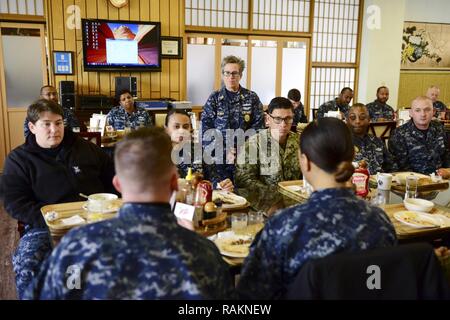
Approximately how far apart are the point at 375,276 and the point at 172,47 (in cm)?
575

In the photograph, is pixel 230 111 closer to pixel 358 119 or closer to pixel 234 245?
pixel 358 119

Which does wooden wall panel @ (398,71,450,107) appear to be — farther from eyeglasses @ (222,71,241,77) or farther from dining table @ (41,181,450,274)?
dining table @ (41,181,450,274)

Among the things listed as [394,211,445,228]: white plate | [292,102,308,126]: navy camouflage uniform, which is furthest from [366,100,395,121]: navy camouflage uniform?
[394,211,445,228]: white plate

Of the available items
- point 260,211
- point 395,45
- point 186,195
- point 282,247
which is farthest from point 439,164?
point 395,45

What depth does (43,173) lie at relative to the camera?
2428mm

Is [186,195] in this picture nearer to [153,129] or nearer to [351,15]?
[153,129]

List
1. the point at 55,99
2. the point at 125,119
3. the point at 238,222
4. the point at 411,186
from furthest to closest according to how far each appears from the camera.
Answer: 1. the point at 125,119
2. the point at 55,99
3. the point at 411,186
4. the point at 238,222

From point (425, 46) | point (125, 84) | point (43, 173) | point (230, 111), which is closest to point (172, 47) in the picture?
point (125, 84)

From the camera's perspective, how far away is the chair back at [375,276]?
115 cm

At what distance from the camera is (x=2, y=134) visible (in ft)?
19.6

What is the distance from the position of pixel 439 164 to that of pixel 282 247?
2.94 metres

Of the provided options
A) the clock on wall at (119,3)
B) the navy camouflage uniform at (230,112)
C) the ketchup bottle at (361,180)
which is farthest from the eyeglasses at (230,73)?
the clock on wall at (119,3)

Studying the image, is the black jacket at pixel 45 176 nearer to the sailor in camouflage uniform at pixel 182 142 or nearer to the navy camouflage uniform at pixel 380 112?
the sailor in camouflage uniform at pixel 182 142

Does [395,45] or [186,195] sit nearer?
[186,195]
